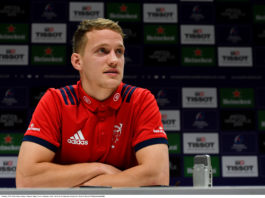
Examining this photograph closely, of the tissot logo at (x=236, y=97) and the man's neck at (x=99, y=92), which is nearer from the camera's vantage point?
the man's neck at (x=99, y=92)

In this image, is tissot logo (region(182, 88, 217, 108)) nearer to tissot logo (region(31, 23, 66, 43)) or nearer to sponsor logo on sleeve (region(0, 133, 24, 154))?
tissot logo (region(31, 23, 66, 43))

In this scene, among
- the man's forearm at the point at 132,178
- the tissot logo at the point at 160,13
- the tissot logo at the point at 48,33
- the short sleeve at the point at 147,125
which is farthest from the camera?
the tissot logo at the point at 160,13

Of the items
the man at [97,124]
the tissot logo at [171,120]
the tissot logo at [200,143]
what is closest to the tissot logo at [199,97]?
the tissot logo at [171,120]

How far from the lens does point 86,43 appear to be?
1583 millimetres

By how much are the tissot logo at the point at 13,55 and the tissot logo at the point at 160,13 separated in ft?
4.24

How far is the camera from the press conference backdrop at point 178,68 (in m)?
3.26

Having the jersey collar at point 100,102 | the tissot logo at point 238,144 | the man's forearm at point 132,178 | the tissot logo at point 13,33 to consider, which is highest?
the tissot logo at point 13,33

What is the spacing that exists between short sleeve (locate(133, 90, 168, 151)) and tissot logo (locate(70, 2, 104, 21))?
200 cm

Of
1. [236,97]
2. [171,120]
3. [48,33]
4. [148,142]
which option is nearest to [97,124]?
[148,142]

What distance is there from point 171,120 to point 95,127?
185cm

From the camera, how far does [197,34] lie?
3477 mm

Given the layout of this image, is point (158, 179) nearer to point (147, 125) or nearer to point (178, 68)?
point (147, 125)

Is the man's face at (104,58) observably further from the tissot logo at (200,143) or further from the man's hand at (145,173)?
the tissot logo at (200,143)

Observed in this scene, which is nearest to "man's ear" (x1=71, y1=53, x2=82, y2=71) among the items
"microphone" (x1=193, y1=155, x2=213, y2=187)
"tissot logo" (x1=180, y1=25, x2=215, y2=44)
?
"microphone" (x1=193, y1=155, x2=213, y2=187)
